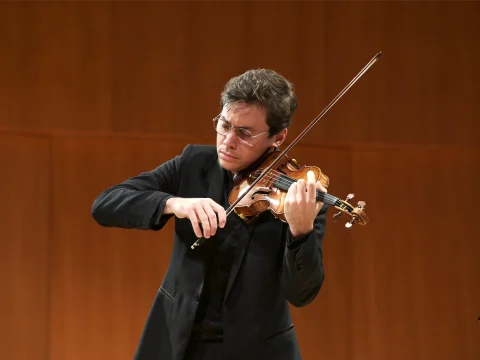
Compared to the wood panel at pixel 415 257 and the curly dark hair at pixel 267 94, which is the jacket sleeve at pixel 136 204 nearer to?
the curly dark hair at pixel 267 94

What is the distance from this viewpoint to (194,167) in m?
1.75

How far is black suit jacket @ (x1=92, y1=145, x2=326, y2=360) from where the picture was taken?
1.58m

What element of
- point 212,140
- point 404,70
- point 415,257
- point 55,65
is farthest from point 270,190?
point 415,257

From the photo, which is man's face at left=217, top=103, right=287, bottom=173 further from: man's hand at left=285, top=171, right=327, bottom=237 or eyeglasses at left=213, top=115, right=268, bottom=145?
man's hand at left=285, top=171, right=327, bottom=237

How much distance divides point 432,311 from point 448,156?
75 cm

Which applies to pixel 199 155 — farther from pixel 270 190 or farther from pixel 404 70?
pixel 404 70

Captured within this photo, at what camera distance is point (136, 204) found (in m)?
1.62

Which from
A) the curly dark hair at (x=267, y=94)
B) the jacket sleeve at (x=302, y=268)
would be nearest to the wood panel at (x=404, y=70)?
the curly dark hair at (x=267, y=94)

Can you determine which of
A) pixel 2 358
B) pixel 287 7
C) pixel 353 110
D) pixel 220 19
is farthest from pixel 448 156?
pixel 2 358

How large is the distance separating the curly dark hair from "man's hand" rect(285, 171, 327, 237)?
263mm

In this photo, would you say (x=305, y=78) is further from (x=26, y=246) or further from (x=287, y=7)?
(x=26, y=246)

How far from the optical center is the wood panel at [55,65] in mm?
3002

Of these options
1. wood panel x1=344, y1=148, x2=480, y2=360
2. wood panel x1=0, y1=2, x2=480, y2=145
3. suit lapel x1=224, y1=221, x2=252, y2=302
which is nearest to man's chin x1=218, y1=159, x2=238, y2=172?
suit lapel x1=224, y1=221, x2=252, y2=302

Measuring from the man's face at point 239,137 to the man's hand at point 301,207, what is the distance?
22cm
